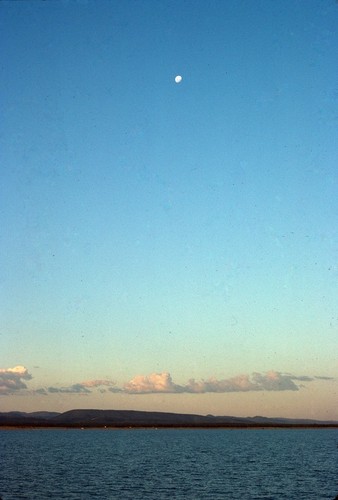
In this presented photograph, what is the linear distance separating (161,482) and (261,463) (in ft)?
137

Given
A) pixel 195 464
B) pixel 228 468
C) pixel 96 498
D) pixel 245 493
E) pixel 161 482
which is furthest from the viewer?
pixel 195 464

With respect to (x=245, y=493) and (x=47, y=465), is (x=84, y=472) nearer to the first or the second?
(x=47, y=465)

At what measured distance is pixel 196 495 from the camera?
66688mm

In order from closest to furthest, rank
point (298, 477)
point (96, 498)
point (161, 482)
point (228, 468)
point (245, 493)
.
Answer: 1. point (96, 498)
2. point (245, 493)
3. point (161, 482)
4. point (298, 477)
5. point (228, 468)

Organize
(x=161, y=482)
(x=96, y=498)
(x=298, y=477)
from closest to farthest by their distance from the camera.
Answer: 1. (x=96, y=498)
2. (x=161, y=482)
3. (x=298, y=477)

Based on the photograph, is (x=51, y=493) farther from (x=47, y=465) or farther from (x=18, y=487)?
(x=47, y=465)

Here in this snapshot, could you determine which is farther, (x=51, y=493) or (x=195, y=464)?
(x=195, y=464)

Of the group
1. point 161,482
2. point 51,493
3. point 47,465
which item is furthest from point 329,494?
point 47,465


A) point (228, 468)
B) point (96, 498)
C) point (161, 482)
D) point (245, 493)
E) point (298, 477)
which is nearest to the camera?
point (96, 498)

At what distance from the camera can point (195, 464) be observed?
110 m

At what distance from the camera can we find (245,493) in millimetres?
68688

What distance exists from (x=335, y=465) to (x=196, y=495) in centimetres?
5541

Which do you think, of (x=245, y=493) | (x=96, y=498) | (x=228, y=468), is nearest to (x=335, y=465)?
(x=228, y=468)

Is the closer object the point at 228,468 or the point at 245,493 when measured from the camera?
the point at 245,493
